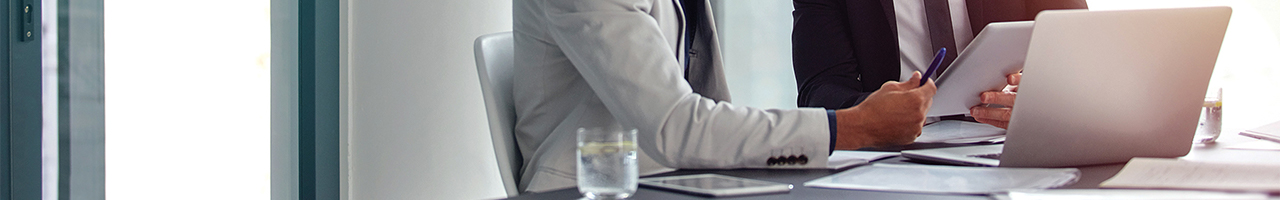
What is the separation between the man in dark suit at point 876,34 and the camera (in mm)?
1793

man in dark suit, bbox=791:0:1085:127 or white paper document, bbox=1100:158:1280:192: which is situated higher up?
man in dark suit, bbox=791:0:1085:127

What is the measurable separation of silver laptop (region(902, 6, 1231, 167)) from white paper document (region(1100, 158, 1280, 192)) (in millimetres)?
91

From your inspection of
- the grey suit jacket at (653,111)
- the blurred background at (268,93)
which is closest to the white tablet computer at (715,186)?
the grey suit jacket at (653,111)

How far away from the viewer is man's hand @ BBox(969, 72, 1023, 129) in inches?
47.7

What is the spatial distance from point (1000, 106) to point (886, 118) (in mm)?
537

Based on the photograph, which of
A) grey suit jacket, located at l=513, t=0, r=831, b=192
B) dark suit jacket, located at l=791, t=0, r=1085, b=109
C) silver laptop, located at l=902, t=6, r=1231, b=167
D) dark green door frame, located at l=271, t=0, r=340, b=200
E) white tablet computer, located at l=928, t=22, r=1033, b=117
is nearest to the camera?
silver laptop, located at l=902, t=6, r=1231, b=167

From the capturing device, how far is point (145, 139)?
1595mm

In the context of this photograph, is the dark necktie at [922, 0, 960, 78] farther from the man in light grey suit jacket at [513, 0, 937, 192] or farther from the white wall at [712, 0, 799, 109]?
the white wall at [712, 0, 799, 109]

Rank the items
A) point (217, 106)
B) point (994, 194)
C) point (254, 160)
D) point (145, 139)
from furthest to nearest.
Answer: point (254, 160)
point (217, 106)
point (145, 139)
point (994, 194)

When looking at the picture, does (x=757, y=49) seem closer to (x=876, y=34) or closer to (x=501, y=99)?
(x=876, y=34)

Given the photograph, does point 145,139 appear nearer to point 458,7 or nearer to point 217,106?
point 217,106

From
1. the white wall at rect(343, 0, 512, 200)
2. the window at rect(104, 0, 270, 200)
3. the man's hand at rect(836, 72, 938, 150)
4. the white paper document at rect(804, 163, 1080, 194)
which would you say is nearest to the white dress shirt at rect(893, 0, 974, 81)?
the man's hand at rect(836, 72, 938, 150)

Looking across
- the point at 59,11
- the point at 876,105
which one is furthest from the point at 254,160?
the point at 876,105
